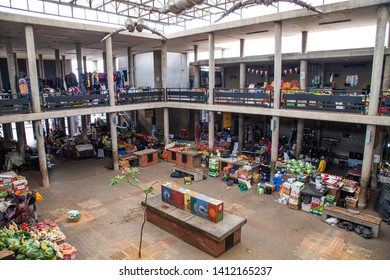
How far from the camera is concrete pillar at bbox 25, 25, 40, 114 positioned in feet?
43.9

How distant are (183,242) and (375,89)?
31.4 feet

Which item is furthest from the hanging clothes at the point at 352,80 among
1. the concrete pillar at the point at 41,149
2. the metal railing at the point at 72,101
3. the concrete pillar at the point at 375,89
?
the concrete pillar at the point at 41,149

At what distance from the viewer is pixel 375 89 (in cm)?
1151

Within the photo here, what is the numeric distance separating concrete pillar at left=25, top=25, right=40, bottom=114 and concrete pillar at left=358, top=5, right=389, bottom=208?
14897 mm

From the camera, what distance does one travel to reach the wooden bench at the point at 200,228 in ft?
28.5

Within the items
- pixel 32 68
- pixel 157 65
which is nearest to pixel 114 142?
pixel 32 68

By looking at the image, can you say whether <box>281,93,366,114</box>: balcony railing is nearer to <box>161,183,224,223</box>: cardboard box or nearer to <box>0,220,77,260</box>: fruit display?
<box>161,183,224,223</box>: cardboard box

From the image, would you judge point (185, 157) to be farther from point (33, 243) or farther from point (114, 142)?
point (33, 243)

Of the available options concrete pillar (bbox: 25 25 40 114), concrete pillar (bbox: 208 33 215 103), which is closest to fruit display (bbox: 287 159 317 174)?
concrete pillar (bbox: 208 33 215 103)

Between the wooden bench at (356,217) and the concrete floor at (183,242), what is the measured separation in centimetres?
39

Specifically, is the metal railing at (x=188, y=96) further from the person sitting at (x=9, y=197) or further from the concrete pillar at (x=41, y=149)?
the person sitting at (x=9, y=197)

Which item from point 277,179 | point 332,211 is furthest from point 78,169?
point 332,211

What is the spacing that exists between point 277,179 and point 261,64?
10.4 metres

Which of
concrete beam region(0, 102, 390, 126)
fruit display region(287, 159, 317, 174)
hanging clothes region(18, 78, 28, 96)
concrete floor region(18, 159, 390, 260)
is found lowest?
concrete floor region(18, 159, 390, 260)
